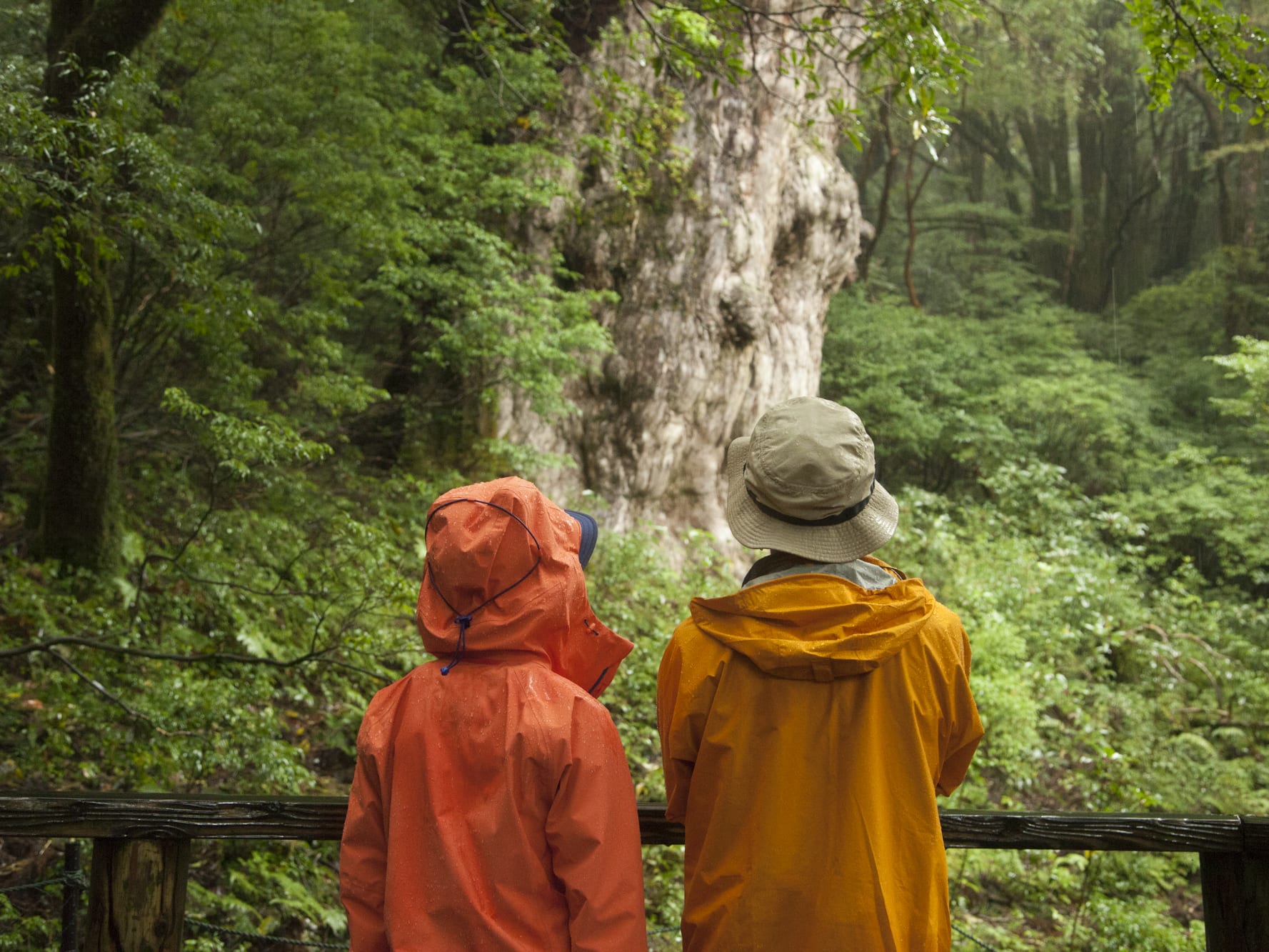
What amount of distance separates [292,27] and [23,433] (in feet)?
12.9

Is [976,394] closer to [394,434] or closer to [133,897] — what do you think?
[394,434]

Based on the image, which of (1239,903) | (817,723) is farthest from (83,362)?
(1239,903)

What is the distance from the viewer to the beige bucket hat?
1833 millimetres

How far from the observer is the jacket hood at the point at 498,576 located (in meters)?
1.88

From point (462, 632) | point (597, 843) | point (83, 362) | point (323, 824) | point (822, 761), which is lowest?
point (323, 824)

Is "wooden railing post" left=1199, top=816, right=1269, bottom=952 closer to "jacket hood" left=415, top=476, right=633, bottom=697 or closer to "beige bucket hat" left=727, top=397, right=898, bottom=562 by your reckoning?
"beige bucket hat" left=727, top=397, right=898, bottom=562

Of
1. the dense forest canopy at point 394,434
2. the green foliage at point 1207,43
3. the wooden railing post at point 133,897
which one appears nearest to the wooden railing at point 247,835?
the wooden railing post at point 133,897

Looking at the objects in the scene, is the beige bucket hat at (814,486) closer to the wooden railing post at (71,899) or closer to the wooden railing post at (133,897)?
the wooden railing post at (133,897)

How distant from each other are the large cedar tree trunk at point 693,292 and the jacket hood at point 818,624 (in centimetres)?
964

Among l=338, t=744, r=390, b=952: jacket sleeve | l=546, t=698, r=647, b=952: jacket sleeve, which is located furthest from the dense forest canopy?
l=546, t=698, r=647, b=952: jacket sleeve

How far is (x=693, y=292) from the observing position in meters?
12.8

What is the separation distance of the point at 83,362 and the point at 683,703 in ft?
18.3

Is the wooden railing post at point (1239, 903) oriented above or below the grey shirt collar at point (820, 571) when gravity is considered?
below

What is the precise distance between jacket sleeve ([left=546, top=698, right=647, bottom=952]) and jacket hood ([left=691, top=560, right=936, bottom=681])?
1.00 ft
